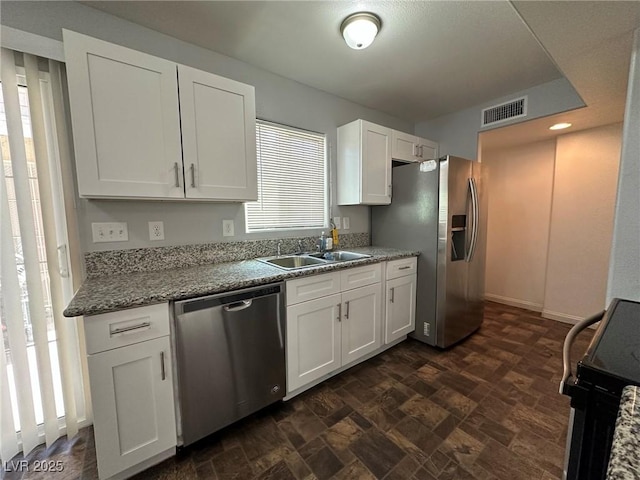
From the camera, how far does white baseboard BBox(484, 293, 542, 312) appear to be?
11.0 ft

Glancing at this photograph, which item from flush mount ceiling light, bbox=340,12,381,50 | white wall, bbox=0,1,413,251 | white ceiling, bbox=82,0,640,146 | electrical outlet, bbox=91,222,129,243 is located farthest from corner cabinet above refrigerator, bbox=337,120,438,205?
electrical outlet, bbox=91,222,129,243

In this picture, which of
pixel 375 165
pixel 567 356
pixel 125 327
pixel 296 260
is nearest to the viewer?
pixel 567 356

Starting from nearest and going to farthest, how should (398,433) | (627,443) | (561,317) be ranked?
1. (627,443)
2. (398,433)
3. (561,317)

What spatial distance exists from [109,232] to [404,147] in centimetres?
266

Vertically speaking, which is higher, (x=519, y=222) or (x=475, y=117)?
(x=475, y=117)

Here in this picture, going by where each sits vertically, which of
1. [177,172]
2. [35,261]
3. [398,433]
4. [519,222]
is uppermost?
[177,172]

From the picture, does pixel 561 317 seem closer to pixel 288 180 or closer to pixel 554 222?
pixel 554 222

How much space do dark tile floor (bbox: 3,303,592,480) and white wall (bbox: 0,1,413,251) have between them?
125 centimetres

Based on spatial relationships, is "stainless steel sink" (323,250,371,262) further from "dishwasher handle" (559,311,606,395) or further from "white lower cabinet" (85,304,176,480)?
"dishwasher handle" (559,311,606,395)

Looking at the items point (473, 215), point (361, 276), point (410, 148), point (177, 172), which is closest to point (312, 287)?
point (361, 276)

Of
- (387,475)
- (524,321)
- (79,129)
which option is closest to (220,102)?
(79,129)

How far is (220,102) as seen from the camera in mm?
1623

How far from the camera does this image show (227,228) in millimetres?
2008

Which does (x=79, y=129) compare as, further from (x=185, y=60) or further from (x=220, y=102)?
(x=185, y=60)
